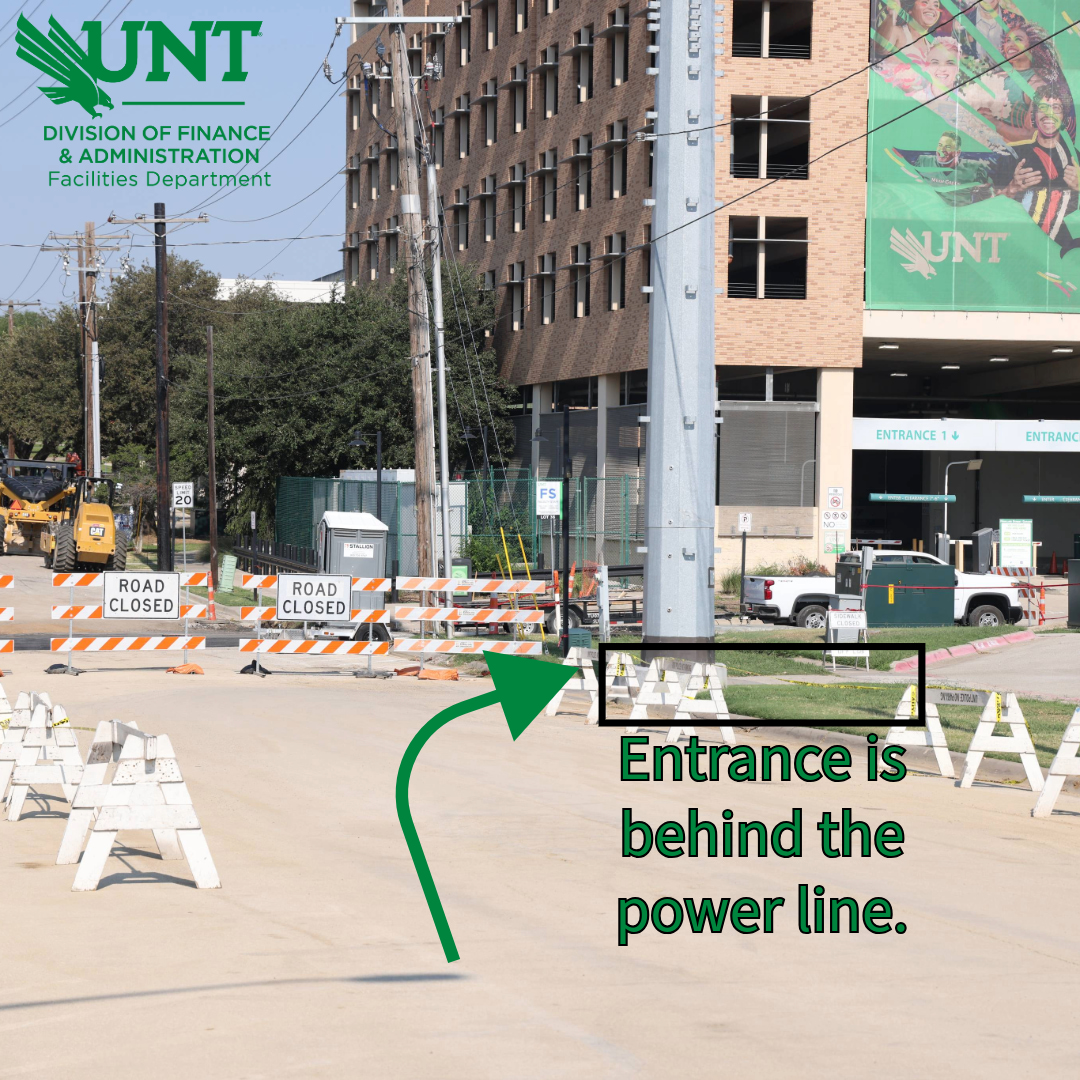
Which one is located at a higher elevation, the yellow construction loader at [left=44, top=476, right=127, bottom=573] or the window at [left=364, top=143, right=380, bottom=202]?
the window at [left=364, top=143, right=380, bottom=202]

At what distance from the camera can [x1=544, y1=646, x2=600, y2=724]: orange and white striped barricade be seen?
18359mm

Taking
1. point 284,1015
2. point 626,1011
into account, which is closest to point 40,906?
point 284,1015

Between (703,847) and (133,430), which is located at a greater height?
(133,430)

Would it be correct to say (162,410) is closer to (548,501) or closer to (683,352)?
(548,501)

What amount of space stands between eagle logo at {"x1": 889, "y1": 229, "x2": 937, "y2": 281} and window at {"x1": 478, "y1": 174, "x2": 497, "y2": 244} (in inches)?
793

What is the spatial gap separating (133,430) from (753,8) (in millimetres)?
40210

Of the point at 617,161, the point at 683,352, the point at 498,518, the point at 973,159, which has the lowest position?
the point at 498,518

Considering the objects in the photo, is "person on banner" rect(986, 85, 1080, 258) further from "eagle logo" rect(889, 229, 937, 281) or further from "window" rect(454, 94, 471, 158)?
"window" rect(454, 94, 471, 158)

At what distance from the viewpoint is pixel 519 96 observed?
2291 inches

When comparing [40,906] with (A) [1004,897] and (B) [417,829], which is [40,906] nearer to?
(B) [417,829]

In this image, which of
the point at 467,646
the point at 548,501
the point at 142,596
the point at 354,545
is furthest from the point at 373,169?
the point at 467,646

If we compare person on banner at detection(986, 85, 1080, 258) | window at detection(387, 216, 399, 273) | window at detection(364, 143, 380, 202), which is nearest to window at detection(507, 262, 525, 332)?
window at detection(387, 216, 399, 273)

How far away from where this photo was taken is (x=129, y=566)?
51.0 meters

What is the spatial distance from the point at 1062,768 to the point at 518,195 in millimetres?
49324
